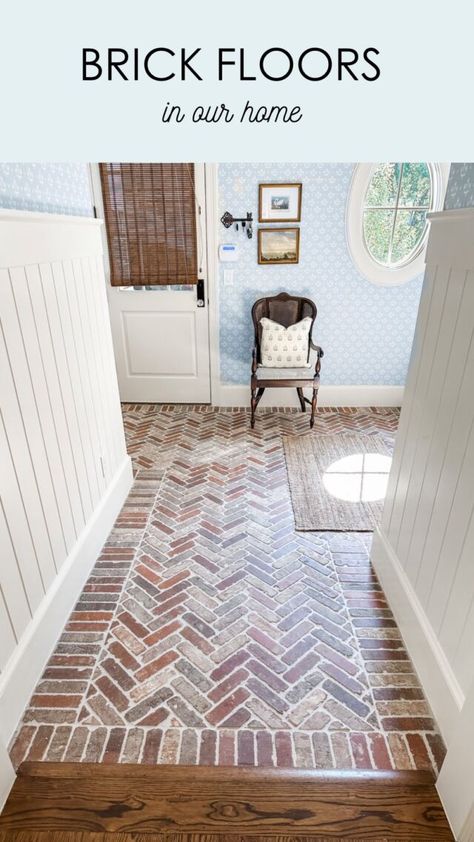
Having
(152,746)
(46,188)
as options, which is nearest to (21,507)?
(152,746)

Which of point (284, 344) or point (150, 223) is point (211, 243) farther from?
point (284, 344)

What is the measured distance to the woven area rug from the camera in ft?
9.70

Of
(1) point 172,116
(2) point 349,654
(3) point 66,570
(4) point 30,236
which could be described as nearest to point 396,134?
(1) point 172,116

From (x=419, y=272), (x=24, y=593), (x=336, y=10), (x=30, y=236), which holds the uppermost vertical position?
(x=336, y=10)

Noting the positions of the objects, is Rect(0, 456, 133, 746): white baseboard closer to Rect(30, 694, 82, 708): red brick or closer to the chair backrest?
Rect(30, 694, 82, 708): red brick

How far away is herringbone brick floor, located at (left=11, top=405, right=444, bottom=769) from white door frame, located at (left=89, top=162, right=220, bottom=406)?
1.82 meters

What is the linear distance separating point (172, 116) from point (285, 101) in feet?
1.14

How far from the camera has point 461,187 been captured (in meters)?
1.66

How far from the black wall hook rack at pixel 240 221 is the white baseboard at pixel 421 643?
Result: 291 centimetres

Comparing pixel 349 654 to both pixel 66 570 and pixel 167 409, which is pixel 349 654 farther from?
pixel 167 409

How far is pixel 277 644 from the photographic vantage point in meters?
2.09

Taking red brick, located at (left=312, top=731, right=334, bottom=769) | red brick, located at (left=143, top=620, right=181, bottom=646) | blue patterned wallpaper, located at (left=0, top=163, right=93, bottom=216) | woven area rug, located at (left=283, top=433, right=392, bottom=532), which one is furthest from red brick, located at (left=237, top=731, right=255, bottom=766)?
blue patterned wallpaper, located at (left=0, top=163, right=93, bottom=216)

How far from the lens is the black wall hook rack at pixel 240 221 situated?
4.11 metres

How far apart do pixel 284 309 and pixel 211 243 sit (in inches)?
34.7
